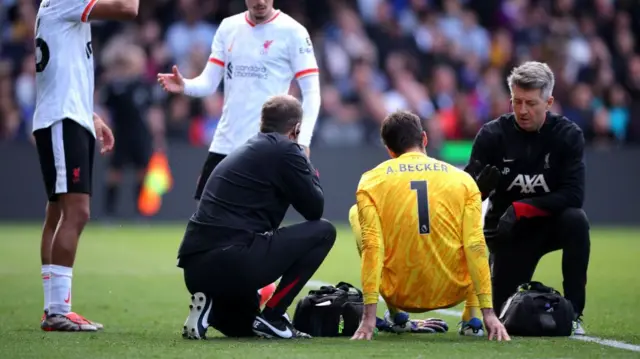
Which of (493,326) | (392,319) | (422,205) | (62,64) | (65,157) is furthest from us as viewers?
(62,64)

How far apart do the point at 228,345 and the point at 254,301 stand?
1.34ft

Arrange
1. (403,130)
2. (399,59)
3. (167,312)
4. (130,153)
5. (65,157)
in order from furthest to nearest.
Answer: (399,59) → (130,153) → (167,312) → (65,157) → (403,130)

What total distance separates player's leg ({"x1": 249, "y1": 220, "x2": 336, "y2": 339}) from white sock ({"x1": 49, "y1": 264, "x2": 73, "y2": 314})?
1416mm

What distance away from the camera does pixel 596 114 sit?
19688 millimetres

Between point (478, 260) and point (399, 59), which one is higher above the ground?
point (399, 59)

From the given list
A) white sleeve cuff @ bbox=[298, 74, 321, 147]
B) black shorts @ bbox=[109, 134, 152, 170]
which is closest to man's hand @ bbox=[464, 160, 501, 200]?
white sleeve cuff @ bbox=[298, 74, 321, 147]

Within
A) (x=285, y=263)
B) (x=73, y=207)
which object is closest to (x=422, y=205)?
(x=285, y=263)

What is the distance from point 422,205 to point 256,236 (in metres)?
0.95

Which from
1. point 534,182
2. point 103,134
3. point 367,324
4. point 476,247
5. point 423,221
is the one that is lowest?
point 367,324

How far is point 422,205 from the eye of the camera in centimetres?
684

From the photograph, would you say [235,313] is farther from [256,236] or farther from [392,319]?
[392,319]

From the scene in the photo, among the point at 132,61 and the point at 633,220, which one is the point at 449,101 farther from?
the point at 132,61

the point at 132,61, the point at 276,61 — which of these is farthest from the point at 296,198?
the point at 132,61

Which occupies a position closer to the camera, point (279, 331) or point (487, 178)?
point (279, 331)
